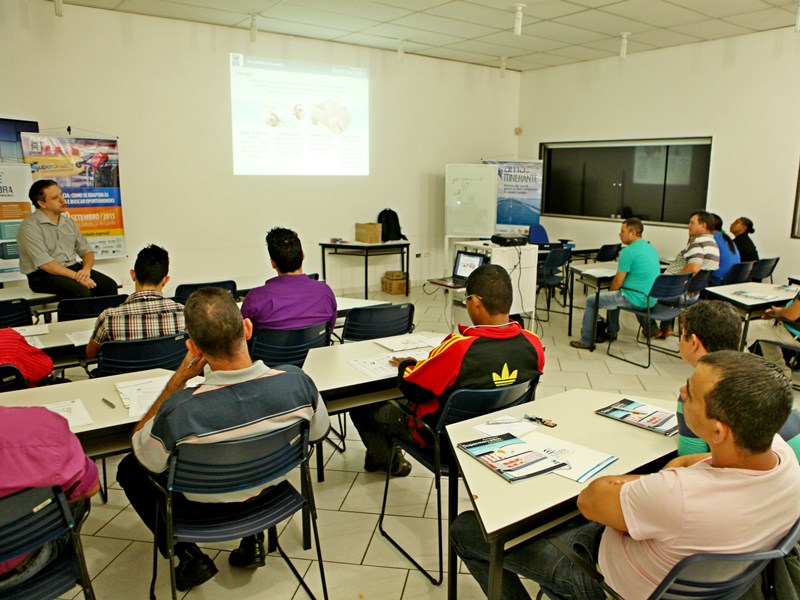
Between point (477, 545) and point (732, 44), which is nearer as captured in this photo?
point (477, 545)

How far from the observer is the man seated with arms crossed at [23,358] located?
2.49 meters

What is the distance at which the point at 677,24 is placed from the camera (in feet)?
20.5

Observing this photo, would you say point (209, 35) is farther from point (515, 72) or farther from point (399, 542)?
point (399, 542)

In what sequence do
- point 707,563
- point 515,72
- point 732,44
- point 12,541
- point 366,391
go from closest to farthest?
point 707,563, point 12,541, point 366,391, point 732,44, point 515,72

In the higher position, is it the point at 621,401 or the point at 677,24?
the point at 677,24

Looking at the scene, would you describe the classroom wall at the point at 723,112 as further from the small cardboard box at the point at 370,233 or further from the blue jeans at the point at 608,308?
the small cardboard box at the point at 370,233

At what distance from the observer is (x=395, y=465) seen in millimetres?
3176

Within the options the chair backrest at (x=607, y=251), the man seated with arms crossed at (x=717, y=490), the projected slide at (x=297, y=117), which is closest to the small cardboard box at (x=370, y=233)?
the projected slide at (x=297, y=117)

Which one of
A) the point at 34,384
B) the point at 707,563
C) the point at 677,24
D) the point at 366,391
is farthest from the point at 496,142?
the point at 707,563

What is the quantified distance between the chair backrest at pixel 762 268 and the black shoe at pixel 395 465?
478 cm

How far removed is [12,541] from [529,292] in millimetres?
4776

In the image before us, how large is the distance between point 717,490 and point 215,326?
147cm

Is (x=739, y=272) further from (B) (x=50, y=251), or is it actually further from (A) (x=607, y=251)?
(B) (x=50, y=251)

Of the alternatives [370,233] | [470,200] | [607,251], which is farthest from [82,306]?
[607,251]
